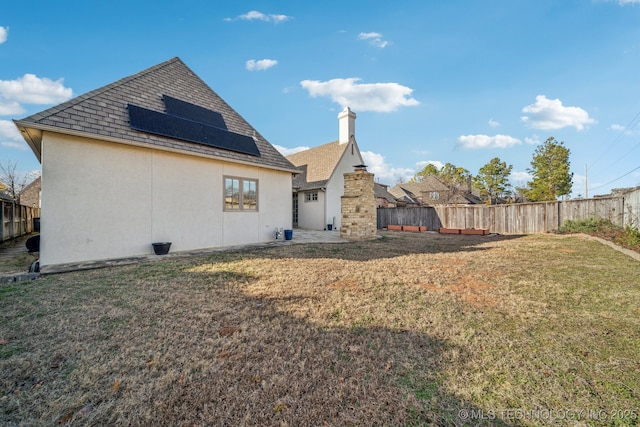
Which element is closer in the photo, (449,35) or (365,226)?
(449,35)

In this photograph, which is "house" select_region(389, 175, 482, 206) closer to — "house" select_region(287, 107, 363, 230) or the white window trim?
"house" select_region(287, 107, 363, 230)

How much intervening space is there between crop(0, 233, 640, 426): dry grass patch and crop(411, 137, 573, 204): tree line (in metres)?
31.3

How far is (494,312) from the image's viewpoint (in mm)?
3342

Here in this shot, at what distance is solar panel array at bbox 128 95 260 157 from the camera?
7.47m

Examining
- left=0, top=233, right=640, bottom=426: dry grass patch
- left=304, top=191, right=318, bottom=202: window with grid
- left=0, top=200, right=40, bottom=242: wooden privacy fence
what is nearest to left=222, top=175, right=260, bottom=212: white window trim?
left=0, top=233, right=640, bottom=426: dry grass patch

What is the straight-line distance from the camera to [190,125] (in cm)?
845

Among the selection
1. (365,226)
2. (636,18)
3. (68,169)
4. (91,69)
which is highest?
(636,18)

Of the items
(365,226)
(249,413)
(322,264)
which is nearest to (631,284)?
(322,264)

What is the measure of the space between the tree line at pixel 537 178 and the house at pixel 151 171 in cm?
2983

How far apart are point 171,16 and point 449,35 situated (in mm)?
10106

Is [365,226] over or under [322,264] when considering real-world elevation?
over

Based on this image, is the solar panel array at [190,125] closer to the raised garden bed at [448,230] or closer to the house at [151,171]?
the house at [151,171]

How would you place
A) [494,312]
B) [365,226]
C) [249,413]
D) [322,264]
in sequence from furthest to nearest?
[365,226] → [322,264] → [494,312] → [249,413]

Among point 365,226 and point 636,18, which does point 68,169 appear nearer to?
point 365,226
